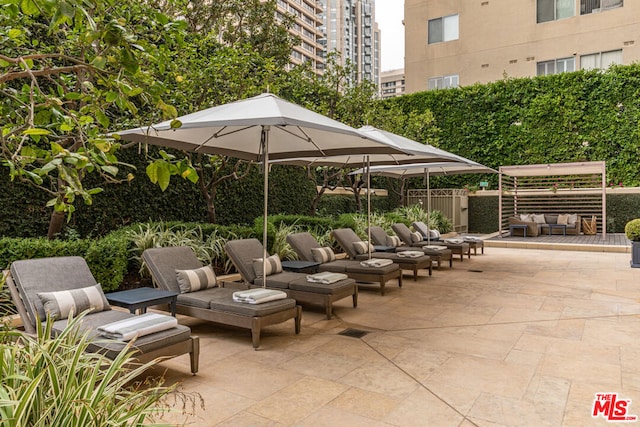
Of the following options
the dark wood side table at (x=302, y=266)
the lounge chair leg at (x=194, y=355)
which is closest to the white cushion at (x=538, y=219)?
the dark wood side table at (x=302, y=266)

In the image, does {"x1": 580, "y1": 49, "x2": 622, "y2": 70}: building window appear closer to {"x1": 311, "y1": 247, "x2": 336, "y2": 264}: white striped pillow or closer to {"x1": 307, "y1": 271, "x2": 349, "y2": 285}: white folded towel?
{"x1": 311, "y1": 247, "x2": 336, "y2": 264}: white striped pillow

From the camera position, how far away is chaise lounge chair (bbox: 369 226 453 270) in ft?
30.3

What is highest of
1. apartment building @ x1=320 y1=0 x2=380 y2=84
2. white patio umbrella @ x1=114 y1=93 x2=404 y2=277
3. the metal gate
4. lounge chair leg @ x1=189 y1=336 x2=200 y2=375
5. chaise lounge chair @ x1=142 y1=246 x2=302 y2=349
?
apartment building @ x1=320 y1=0 x2=380 y2=84

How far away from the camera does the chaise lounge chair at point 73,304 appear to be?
136 inches

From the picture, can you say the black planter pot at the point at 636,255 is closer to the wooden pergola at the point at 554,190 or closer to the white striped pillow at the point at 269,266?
the wooden pergola at the point at 554,190

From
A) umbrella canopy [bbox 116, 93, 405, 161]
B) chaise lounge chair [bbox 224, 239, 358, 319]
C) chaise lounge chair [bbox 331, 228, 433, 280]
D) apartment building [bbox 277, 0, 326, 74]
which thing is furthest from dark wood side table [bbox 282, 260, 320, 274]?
apartment building [bbox 277, 0, 326, 74]

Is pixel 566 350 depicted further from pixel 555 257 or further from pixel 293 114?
pixel 555 257

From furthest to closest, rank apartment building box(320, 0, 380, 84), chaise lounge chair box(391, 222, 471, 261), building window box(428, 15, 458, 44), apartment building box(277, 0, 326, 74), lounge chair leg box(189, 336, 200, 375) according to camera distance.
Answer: apartment building box(320, 0, 380, 84), apartment building box(277, 0, 326, 74), building window box(428, 15, 458, 44), chaise lounge chair box(391, 222, 471, 261), lounge chair leg box(189, 336, 200, 375)

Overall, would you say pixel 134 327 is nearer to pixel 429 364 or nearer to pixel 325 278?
pixel 429 364

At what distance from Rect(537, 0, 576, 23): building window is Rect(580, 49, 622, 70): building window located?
2.05 meters

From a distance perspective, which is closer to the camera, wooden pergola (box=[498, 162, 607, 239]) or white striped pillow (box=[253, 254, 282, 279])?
white striped pillow (box=[253, 254, 282, 279])

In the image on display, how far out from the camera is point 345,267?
714cm

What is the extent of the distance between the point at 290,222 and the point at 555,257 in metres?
7.09

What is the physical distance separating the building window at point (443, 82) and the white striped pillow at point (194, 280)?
62.0ft
